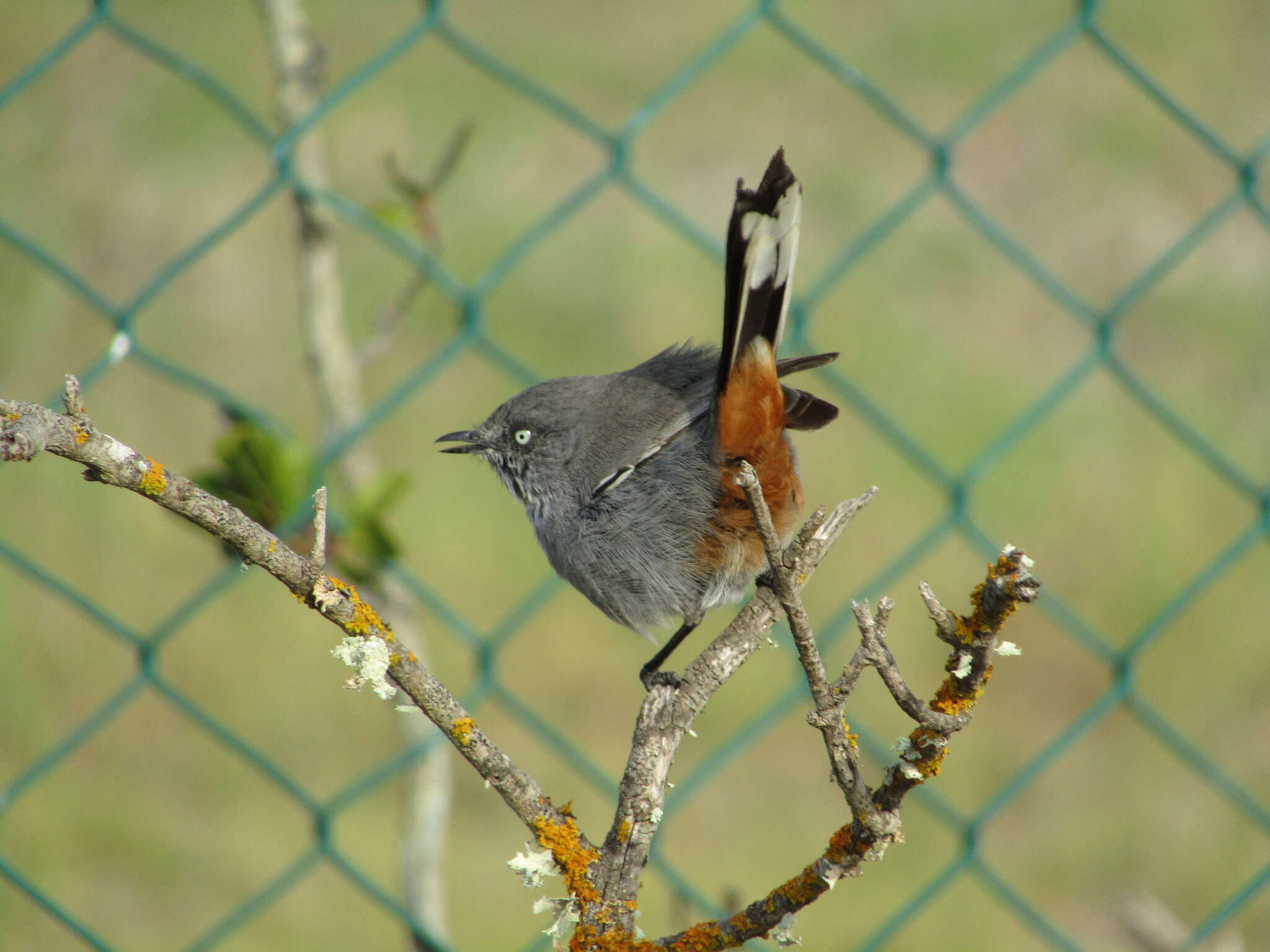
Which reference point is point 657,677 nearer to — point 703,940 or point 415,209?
point 703,940

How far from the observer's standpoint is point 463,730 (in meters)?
1.18

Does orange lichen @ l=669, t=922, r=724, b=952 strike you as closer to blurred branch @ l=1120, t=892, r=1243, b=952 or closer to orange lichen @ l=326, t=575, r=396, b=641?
orange lichen @ l=326, t=575, r=396, b=641

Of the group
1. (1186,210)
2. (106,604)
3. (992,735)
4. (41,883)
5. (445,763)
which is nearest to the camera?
(445,763)

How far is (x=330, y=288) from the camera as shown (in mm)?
2789

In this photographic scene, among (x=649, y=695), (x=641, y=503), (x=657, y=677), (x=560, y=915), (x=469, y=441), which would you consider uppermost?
(x=469, y=441)

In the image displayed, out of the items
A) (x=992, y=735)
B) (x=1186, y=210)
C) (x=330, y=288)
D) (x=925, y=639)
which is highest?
(x=1186, y=210)

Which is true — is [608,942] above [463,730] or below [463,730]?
below

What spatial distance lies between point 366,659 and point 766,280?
1183mm

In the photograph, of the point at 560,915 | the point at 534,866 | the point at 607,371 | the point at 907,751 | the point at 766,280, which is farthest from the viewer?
the point at 607,371

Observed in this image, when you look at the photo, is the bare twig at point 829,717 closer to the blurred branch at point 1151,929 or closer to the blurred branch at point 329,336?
the blurred branch at point 1151,929

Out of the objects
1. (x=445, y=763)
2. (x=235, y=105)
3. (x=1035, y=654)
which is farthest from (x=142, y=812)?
(x=1035, y=654)

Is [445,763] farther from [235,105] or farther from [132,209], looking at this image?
[132,209]

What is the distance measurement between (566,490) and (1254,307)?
4.99m

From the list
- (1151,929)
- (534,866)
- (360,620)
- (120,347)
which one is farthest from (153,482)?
(1151,929)
